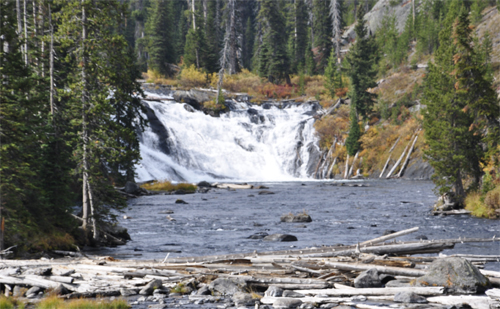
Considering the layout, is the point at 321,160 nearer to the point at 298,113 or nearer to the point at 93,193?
the point at 298,113

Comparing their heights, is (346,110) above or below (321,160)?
above

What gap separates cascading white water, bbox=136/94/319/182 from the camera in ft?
179

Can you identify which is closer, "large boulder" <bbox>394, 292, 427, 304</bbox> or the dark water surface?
"large boulder" <bbox>394, 292, 427, 304</bbox>

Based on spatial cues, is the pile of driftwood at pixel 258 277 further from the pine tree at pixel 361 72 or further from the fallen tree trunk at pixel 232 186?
the pine tree at pixel 361 72

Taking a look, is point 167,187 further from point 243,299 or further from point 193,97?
point 243,299

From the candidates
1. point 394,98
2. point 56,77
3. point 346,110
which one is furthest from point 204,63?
point 56,77

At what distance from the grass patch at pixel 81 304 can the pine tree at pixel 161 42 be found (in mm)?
77894

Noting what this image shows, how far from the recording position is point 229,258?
471 inches

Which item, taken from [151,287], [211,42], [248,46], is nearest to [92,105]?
[151,287]

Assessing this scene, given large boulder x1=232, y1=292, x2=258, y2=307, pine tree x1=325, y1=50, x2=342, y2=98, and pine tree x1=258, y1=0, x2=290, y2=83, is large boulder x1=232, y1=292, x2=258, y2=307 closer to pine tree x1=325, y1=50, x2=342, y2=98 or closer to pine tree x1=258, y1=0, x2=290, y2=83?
pine tree x1=325, y1=50, x2=342, y2=98

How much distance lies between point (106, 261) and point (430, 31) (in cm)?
7552

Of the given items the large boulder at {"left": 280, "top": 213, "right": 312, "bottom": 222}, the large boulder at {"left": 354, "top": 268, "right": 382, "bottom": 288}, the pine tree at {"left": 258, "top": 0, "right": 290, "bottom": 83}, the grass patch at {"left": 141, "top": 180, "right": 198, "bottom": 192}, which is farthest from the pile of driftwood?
the pine tree at {"left": 258, "top": 0, "right": 290, "bottom": 83}

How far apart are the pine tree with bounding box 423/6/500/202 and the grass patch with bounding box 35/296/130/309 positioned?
2166cm

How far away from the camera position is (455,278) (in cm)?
948
